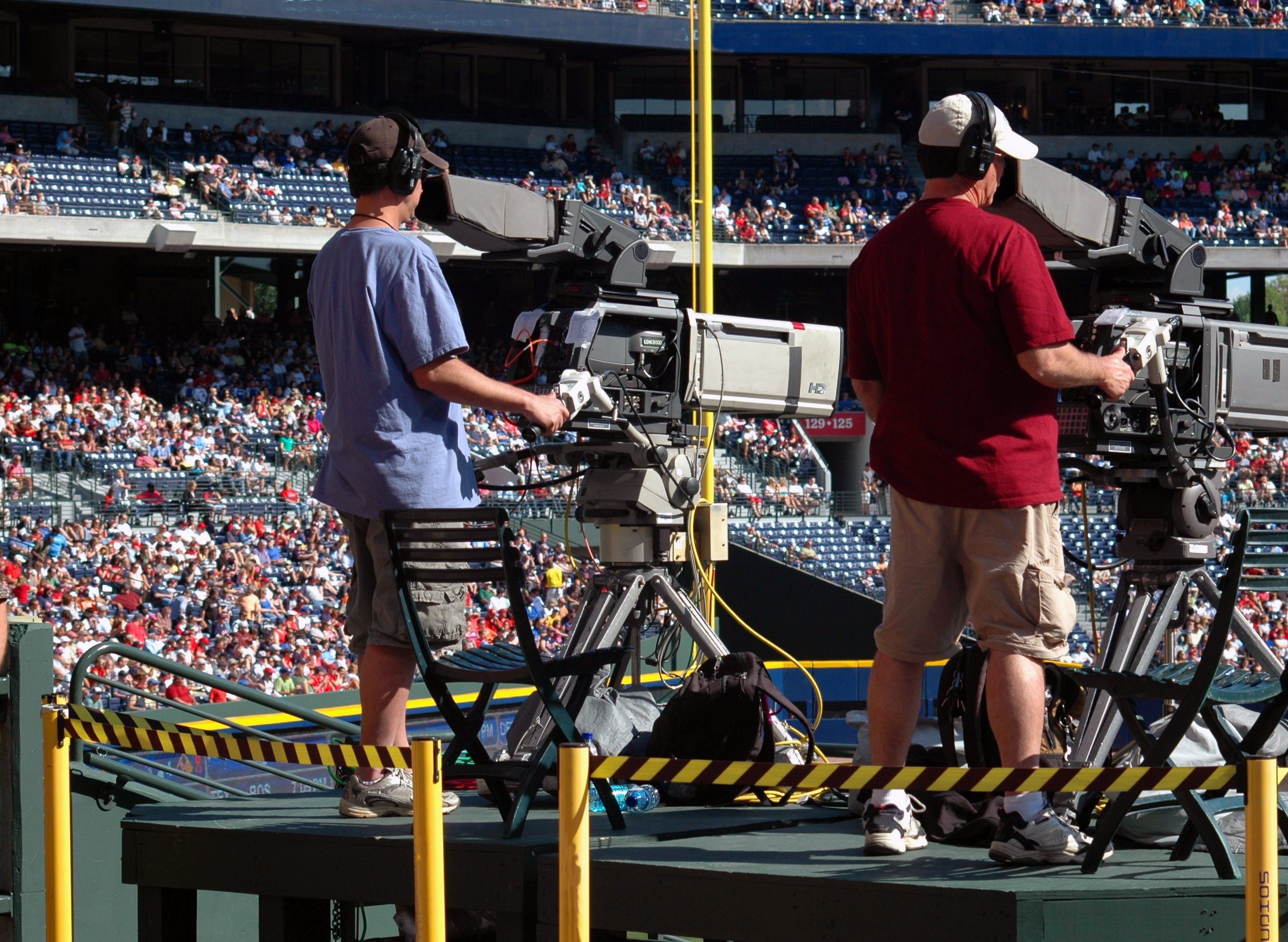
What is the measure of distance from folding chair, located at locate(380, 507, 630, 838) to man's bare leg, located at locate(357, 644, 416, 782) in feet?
0.58

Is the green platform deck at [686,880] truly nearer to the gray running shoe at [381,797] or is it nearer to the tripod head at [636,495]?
the gray running shoe at [381,797]

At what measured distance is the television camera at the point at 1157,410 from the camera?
486 cm

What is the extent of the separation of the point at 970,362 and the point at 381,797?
1889 mm

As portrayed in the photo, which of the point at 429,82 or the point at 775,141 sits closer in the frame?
the point at 429,82

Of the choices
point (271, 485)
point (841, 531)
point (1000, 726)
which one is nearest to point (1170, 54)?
point (841, 531)

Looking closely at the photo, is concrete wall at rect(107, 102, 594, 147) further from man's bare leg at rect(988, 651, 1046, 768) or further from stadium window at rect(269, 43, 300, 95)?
man's bare leg at rect(988, 651, 1046, 768)

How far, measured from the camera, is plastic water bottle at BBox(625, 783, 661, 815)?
4.75m

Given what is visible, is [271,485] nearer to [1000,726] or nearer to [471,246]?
[471,246]

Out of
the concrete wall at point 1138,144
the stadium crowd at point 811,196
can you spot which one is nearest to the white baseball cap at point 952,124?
the stadium crowd at point 811,196

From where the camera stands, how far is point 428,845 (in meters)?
3.40

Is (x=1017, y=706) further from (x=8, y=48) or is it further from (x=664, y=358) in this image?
(x=8, y=48)

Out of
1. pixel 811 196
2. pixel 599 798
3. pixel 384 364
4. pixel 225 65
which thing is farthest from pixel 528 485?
pixel 811 196

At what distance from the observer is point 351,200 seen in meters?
26.5

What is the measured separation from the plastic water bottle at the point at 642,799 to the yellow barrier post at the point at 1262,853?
2.00 meters
